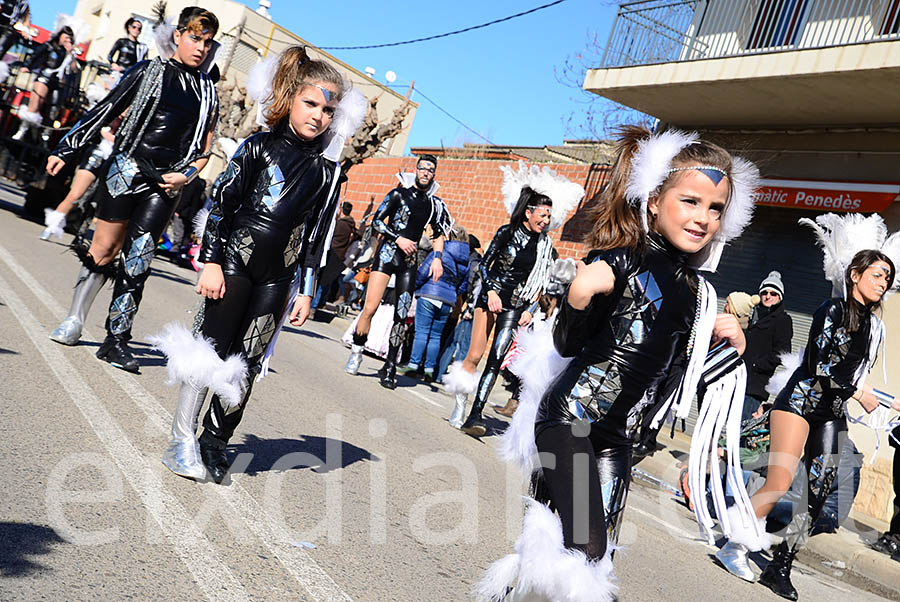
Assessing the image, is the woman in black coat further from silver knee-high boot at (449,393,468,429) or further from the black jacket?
silver knee-high boot at (449,393,468,429)

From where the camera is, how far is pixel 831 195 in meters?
12.8

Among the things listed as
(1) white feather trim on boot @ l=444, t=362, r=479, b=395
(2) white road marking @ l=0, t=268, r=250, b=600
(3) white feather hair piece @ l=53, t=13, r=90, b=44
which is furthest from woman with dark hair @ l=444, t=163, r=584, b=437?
(3) white feather hair piece @ l=53, t=13, r=90, b=44

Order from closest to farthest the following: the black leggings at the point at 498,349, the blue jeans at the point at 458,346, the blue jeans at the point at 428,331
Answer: the black leggings at the point at 498,349
the blue jeans at the point at 428,331
the blue jeans at the point at 458,346

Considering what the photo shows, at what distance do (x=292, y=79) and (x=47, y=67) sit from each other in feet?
40.0

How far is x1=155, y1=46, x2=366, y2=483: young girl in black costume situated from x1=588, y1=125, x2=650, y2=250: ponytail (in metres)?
1.63

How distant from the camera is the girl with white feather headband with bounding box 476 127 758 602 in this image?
2.94 meters

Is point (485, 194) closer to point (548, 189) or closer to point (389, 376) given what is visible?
point (389, 376)

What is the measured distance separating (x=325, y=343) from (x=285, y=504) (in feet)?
26.9

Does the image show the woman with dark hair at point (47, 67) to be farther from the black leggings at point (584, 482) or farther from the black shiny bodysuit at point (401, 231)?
the black leggings at point (584, 482)

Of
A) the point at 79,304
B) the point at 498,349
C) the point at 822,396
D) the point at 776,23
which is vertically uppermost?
the point at 776,23

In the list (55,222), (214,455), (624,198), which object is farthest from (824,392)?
(55,222)

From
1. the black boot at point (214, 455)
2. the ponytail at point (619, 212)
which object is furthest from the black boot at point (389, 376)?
the ponytail at point (619, 212)

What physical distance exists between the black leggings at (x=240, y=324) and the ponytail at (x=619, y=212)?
70.0 inches

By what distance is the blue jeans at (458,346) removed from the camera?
1237 centimetres
